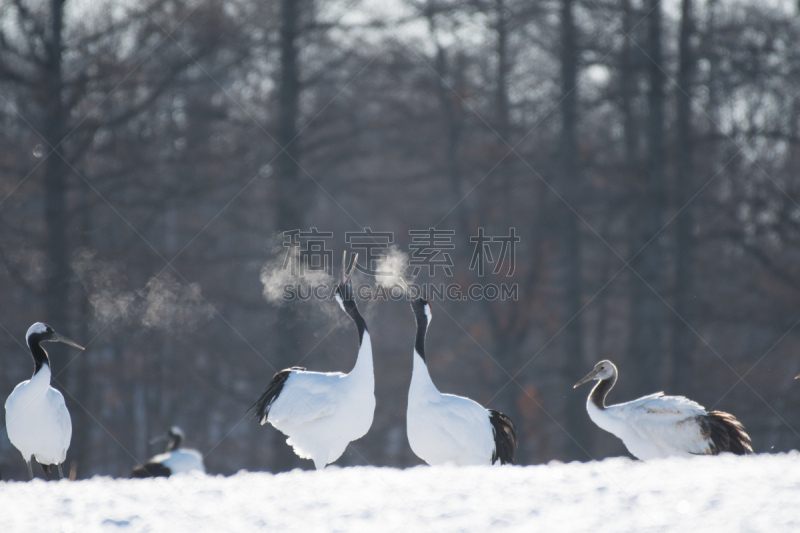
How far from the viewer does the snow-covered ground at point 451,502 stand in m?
2.91

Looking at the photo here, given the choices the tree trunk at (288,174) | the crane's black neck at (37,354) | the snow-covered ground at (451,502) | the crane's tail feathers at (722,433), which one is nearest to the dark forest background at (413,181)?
the tree trunk at (288,174)

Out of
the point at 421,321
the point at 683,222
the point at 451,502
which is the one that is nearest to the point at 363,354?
the point at 421,321

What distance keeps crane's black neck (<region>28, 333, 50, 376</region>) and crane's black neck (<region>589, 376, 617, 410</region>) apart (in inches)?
212

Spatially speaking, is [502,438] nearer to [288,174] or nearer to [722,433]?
[722,433]

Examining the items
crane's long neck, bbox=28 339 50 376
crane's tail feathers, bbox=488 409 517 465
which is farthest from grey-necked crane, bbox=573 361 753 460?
crane's long neck, bbox=28 339 50 376

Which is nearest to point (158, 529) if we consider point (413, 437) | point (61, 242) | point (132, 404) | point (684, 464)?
point (684, 464)

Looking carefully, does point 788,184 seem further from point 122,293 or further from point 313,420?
point 122,293

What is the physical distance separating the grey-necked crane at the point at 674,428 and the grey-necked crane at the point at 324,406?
246cm

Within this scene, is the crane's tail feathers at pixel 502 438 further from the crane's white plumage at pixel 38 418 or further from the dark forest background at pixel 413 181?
the dark forest background at pixel 413 181

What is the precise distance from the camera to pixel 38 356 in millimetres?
7750

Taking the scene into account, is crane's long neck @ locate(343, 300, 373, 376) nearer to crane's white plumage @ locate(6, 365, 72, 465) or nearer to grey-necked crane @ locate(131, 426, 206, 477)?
crane's white plumage @ locate(6, 365, 72, 465)

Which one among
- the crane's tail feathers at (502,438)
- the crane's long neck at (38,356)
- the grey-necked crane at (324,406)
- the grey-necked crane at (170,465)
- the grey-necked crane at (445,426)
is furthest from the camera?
the grey-necked crane at (170,465)

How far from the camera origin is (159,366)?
17.2 meters

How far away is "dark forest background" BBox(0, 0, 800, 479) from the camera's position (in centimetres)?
1459
